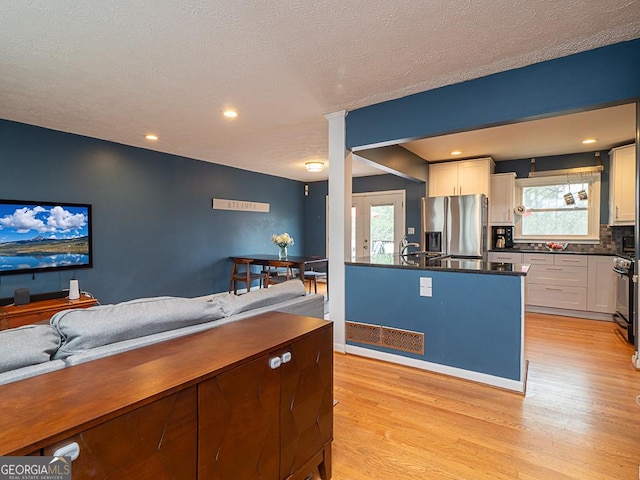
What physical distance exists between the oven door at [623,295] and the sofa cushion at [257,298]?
12.1 ft

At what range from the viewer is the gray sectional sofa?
102 cm

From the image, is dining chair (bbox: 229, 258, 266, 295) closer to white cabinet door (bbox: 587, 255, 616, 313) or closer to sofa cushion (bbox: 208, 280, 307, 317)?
sofa cushion (bbox: 208, 280, 307, 317)

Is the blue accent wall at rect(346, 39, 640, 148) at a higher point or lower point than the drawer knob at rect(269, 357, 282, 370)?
higher

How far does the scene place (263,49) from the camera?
86.5 inches

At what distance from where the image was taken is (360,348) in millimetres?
3234

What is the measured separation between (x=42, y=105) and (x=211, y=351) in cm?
343

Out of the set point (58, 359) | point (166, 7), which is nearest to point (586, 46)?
point (166, 7)

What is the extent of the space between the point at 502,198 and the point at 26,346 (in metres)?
5.70

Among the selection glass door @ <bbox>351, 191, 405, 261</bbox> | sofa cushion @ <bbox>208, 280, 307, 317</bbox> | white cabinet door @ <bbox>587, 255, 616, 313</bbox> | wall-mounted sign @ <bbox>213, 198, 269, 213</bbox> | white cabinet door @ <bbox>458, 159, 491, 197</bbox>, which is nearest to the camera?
sofa cushion @ <bbox>208, 280, 307, 317</bbox>

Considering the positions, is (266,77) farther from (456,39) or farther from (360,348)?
(360,348)

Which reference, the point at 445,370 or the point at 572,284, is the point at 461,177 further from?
the point at 445,370

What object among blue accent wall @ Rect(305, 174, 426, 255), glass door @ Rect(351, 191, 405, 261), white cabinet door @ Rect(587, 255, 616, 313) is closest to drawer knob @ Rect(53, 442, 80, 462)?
blue accent wall @ Rect(305, 174, 426, 255)

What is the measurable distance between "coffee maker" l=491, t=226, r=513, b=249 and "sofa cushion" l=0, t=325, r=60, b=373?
18.6ft

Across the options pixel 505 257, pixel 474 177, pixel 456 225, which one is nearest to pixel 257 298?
pixel 456 225
